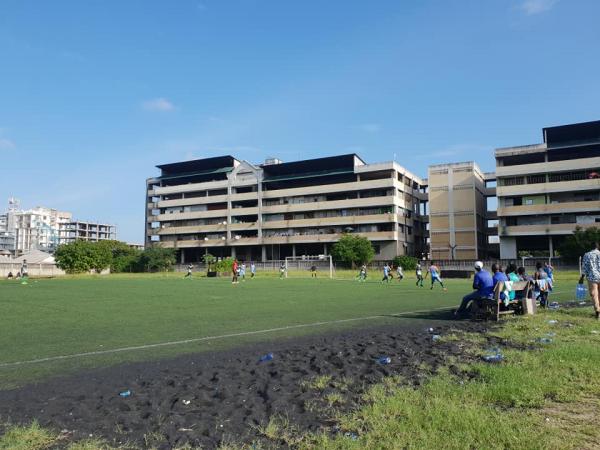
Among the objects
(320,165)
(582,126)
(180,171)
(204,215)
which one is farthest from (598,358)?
(180,171)

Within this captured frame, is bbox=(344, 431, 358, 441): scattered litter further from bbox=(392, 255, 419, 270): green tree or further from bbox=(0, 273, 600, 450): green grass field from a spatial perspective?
bbox=(392, 255, 419, 270): green tree

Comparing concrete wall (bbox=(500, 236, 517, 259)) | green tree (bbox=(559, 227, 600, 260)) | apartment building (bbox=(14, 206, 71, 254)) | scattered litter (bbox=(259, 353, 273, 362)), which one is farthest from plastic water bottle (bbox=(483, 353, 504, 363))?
apartment building (bbox=(14, 206, 71, 254))

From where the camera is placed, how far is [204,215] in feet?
287

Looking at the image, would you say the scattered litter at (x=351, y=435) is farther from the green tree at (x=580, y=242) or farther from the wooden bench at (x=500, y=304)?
the green tree at (x=580, y=242)

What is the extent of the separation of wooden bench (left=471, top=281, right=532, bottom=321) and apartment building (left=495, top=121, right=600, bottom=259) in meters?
54.6

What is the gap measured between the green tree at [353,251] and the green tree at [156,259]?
2985cm

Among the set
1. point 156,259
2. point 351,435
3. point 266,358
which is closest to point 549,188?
point 156,259

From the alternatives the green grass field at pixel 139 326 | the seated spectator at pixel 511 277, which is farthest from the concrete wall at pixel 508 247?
the seated spectator at pixel 511 277

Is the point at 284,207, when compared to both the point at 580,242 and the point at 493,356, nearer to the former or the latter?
the point at 580,242

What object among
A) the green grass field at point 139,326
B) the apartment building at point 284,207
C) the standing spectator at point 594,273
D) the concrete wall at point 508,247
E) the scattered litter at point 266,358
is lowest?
the green grass field at point 139,326

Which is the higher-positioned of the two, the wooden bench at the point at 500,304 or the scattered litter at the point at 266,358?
the wooden bench at the point at 500,304

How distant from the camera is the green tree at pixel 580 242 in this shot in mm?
50531

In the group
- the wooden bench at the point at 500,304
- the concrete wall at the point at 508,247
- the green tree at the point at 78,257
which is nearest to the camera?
the wooden bench at the point at 500,304

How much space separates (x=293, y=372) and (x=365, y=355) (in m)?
1.47
